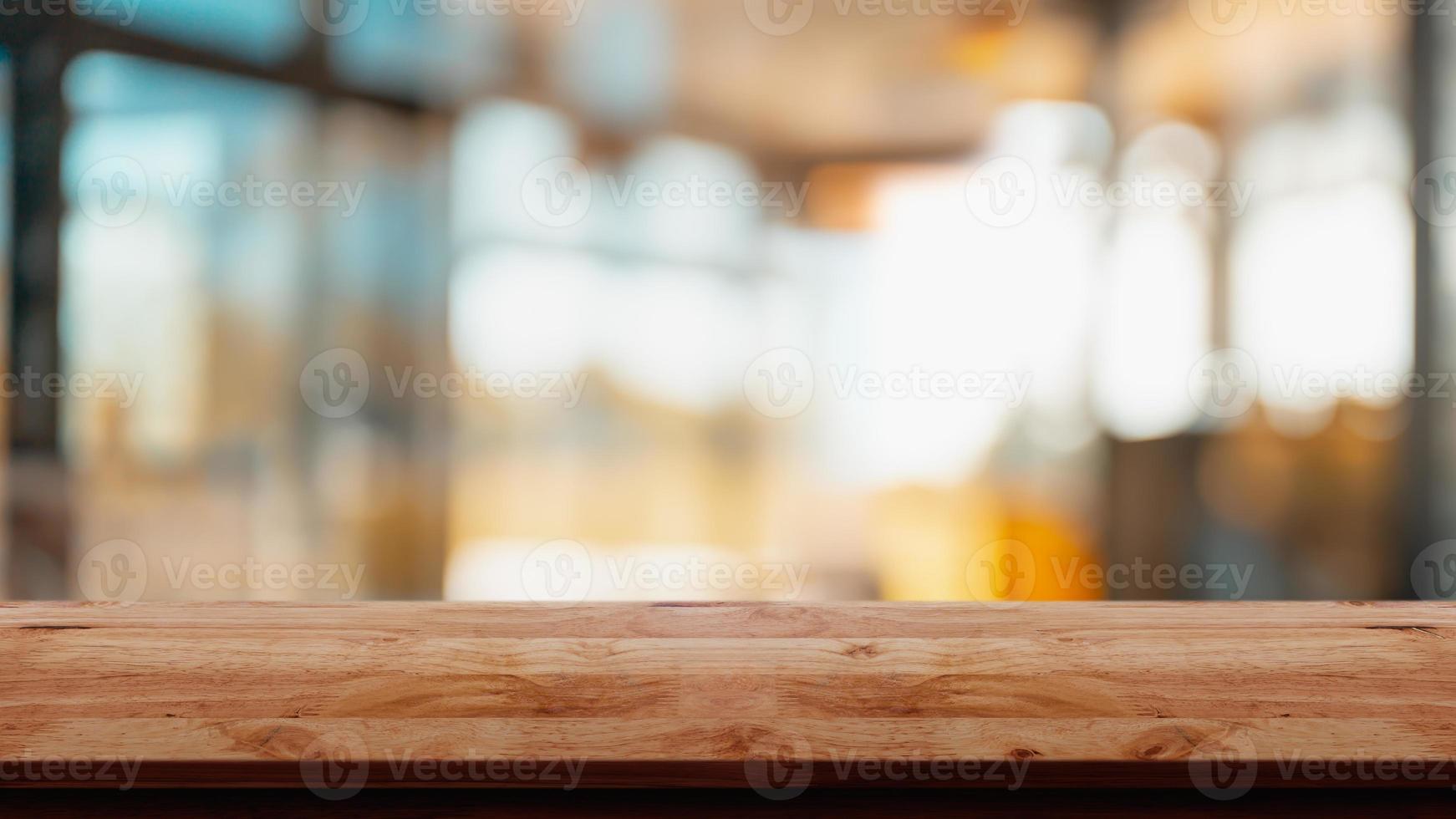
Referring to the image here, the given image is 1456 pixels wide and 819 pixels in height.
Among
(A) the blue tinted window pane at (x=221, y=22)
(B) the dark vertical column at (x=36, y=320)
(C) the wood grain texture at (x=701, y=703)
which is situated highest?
(A) the blue tinted window pane at (x=221, y=22)

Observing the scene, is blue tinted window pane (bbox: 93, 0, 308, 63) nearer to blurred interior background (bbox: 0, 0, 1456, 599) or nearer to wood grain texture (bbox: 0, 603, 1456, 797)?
blurred interior background (bbox: 0, 0, 1456, 599)

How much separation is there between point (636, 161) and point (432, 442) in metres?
0.41

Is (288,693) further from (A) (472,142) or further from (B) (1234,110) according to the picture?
(B) (1234,110)

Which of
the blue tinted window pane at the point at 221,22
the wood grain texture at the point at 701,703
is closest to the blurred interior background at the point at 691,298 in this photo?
the blue tinted window pane at the point at 221,22

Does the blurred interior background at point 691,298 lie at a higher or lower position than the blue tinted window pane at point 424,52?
lower

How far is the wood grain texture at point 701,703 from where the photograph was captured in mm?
431

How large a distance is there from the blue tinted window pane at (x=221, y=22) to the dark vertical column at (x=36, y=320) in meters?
0.09

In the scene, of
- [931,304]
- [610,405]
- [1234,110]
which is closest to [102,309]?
[610,405]

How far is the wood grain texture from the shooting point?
43 centimetres

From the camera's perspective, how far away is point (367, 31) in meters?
1.08

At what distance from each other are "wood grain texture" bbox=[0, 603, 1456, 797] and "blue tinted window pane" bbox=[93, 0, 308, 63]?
0.77m

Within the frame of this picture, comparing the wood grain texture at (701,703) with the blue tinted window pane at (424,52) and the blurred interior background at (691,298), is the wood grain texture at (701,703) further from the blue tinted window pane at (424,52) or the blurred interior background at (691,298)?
the blue tinted window pane at (424,52)

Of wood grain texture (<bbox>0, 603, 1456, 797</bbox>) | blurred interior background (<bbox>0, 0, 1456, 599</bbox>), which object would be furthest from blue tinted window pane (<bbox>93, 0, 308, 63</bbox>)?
wood grain texture (<bbox>0, 603, 1456, 797</bbox>)

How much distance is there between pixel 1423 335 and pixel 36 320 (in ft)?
5.24
